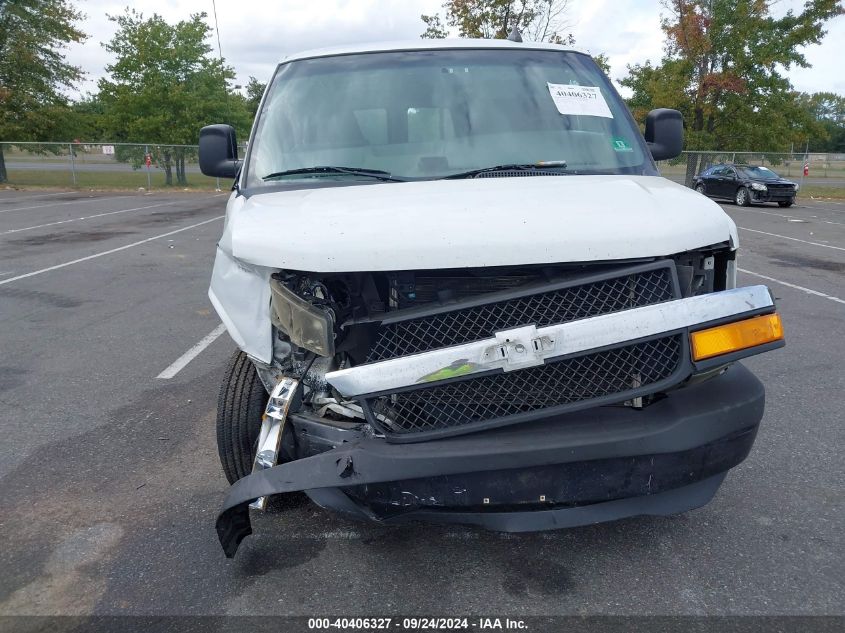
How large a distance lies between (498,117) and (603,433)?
1.92 metres

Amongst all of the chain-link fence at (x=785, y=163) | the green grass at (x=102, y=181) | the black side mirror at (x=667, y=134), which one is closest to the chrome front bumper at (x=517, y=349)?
the black side mirror at (x=667, y=134)

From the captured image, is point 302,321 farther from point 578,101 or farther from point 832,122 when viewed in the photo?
point 832,122

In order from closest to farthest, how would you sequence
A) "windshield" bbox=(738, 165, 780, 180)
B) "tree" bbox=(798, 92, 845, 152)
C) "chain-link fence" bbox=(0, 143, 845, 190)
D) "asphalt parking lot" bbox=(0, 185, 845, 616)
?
"asphalt parking lot" bbox=(0, 185, 845, 616)
"windshield" bbox=(738, 165, 780, 180)
"chain-link fence" bbox=(0, 143, 845, 190)
"tree" bbox=(798, 92, 845, 152)

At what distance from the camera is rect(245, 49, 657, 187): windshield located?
3.49 m

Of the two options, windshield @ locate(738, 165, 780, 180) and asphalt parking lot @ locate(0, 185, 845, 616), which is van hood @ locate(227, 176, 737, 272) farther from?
windshield @ locate(738, 165, 780, 180)

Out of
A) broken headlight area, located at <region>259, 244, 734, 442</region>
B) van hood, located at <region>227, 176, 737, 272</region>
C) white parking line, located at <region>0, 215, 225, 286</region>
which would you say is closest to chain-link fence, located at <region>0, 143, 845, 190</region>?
white parking line, located at <region>0, 215, 225, 286</region>

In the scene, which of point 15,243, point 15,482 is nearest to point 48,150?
point 15,243

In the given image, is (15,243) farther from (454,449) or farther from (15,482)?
(454,449)

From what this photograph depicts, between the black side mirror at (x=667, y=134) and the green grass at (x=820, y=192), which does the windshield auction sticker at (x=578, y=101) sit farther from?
the green grass at (x=820, y=192)

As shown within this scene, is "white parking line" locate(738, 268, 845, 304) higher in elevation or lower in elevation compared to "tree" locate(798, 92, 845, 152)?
lower

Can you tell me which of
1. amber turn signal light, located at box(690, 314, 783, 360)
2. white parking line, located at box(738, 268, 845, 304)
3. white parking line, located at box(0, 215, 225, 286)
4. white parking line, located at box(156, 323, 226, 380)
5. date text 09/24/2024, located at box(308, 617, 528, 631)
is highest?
amber turn signal light, located at box(690, 314, 783, 360)

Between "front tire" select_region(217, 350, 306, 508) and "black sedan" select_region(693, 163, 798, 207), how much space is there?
22.9m

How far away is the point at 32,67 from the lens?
30.7 meters

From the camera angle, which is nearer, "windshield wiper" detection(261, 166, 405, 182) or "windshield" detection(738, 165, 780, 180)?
"windshield wiper" detection(261, 166, 405, 182)
